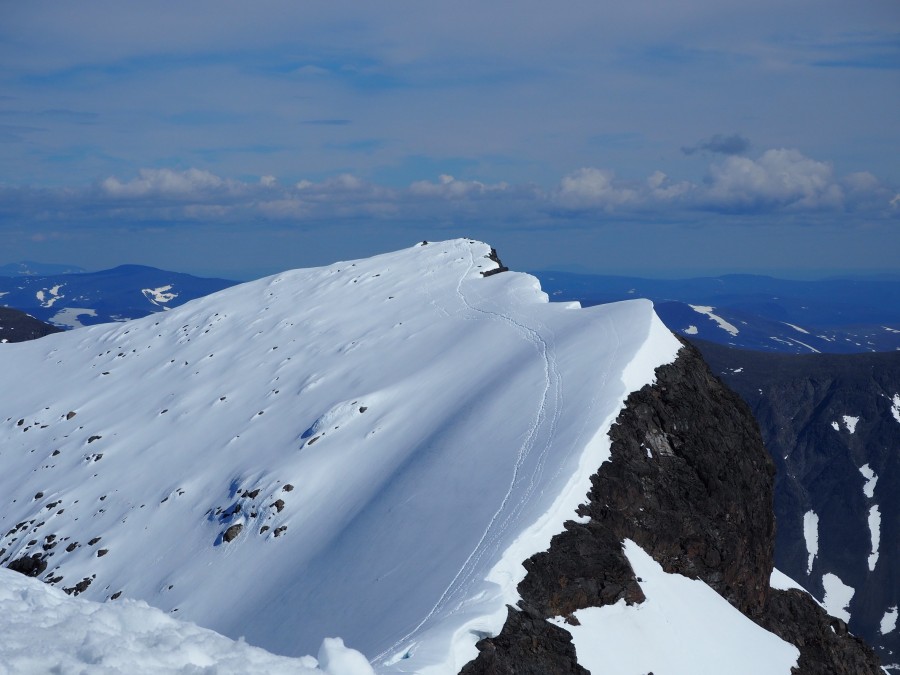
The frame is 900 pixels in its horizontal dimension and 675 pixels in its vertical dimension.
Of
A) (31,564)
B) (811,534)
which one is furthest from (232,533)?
(811,534)

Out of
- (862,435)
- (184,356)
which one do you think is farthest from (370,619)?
(862,435)

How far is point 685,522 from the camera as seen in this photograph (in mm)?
22547

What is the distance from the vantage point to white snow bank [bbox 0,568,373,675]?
8.78 metres

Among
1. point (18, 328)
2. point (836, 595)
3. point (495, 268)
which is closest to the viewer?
point (495, 268)

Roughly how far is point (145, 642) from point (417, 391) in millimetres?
23095

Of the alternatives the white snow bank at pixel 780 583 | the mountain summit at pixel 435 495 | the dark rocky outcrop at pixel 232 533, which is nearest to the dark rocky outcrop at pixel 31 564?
the mountain summit at pixel 435 495

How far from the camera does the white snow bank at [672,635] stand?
1733 centimetres

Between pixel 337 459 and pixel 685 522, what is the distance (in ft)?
40.5

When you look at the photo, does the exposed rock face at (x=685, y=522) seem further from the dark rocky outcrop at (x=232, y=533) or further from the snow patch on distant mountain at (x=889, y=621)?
the snow patch on distant mountain at (x=889, y=621)

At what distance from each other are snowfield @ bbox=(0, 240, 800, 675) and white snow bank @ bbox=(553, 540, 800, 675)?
0.92 m

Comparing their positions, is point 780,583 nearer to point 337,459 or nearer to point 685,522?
point 685,522

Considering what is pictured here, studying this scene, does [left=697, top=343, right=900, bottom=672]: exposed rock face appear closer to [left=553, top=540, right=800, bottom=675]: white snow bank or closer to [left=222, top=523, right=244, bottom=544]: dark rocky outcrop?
[left=553, top=540, right=800, bottom=675]: white snow bank

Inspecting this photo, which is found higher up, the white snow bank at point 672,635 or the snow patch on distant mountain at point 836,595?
the white snow bank at point 672,635

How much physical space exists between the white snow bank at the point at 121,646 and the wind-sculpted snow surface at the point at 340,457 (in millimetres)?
4442
